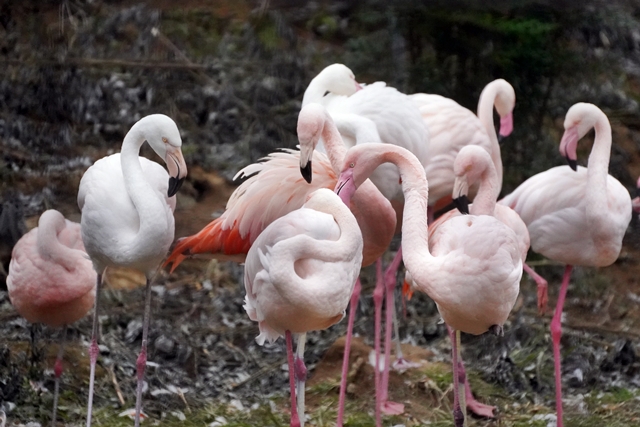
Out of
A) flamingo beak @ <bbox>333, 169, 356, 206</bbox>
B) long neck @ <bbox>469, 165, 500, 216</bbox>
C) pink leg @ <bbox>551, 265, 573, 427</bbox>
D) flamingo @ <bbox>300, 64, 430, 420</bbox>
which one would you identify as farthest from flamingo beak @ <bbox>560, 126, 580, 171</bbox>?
flamingo beak @ <bbox>333, 169, 356, 206</bbox>

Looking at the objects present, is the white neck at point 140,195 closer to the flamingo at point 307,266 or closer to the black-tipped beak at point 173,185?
the black-tipped beak at point 173,185

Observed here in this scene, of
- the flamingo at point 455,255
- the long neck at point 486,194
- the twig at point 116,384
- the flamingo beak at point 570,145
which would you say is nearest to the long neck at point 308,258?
the flamingo at point 455,255

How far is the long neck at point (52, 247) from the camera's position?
13.3 feet

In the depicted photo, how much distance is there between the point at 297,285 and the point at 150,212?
0.74 meters

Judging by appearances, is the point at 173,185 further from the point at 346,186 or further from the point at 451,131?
the point at 451,131

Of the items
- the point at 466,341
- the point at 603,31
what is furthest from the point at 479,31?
the point at 466,341

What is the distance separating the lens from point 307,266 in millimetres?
3178

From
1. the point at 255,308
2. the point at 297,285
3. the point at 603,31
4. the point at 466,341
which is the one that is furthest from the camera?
the point at 603,31

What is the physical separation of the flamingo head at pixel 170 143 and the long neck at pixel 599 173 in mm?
1787

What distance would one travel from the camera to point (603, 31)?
21.4 feet

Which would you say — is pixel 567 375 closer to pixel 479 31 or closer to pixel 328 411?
pixel 328 411

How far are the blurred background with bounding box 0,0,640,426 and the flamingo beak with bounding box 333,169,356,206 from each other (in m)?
1.34

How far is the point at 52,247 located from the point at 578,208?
2320mm

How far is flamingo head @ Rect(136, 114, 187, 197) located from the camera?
3504 mm
